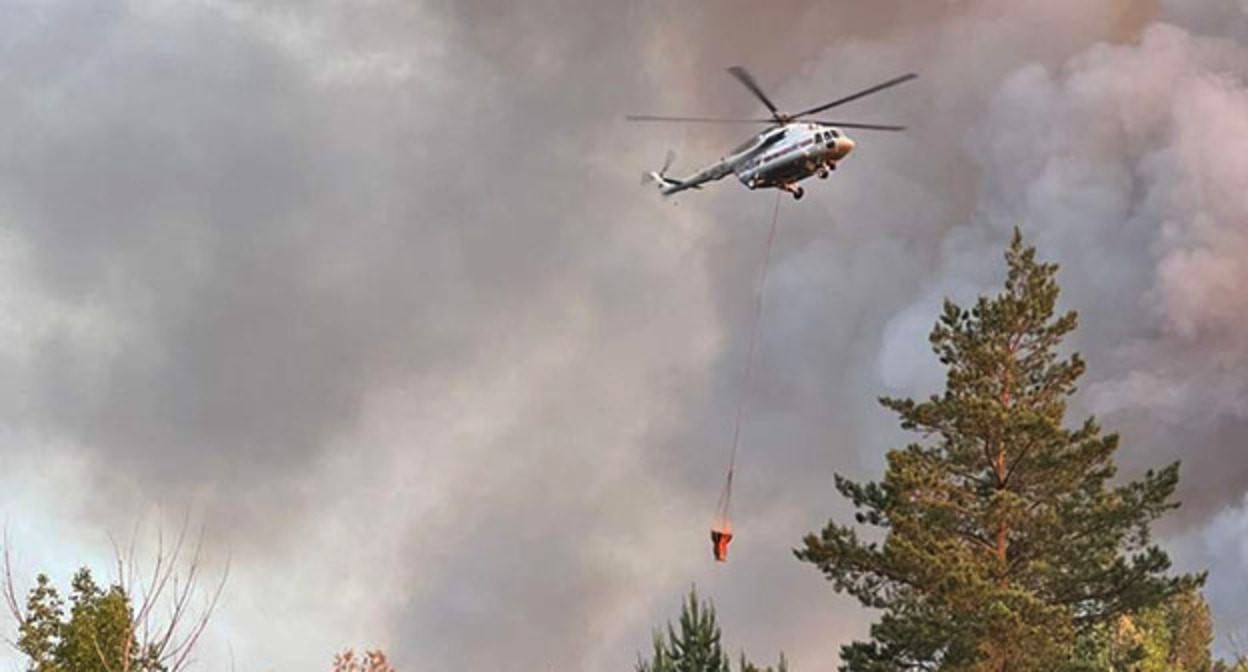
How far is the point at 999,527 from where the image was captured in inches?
1876

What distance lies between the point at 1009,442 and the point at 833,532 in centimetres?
660

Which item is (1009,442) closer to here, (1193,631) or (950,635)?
(950,635)

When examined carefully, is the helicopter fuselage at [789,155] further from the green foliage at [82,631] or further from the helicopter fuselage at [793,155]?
the green foliage at [82,631]

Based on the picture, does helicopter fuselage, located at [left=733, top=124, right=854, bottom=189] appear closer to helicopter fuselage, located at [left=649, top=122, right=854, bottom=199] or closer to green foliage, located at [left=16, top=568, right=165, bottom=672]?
helicopter fuselage, located at [left=649, top=122, right=854, bottom=199]

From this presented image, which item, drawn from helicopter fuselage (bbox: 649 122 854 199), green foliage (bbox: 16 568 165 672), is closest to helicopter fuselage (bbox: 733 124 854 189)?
helicopter fuselage (bbox: 649 122 854 199)

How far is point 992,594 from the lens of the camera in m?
43.9

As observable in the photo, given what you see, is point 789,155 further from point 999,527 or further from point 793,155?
point 999,527

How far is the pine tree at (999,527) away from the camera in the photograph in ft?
146

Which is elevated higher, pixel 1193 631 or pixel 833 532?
pixel 1193 631

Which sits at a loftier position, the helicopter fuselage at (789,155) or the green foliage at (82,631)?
the helicopter fuselage at (789,155)

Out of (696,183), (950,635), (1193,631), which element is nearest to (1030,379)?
(950,635)

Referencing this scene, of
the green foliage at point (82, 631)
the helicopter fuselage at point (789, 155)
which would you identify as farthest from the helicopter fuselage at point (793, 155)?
the green foliage at point (82, 631)

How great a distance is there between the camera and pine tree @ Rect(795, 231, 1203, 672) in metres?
44.4

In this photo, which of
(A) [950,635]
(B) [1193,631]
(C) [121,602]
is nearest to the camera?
(C) [121,602]
